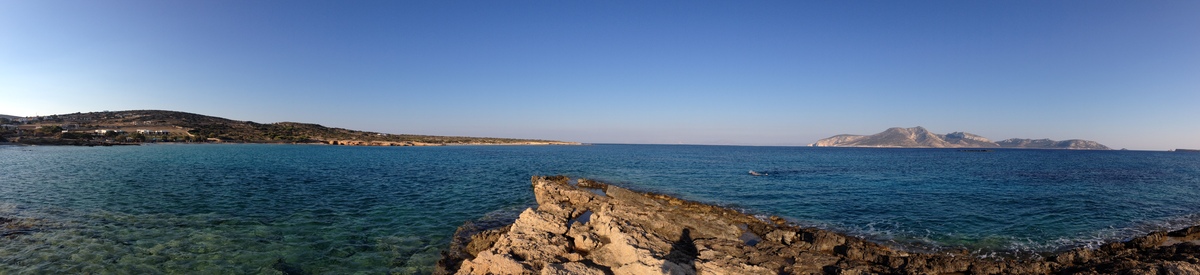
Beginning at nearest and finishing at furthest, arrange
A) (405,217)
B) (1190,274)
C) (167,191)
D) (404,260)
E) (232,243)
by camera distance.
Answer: (1190,274) < (404,260) < (232,243) < (405,217) < (167,191)

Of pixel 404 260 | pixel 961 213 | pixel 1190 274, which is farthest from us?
pixel 961 213

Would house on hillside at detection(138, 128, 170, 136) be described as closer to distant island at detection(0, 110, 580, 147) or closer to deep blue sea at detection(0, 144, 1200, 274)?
distant island at detection(0, 110, 580, 147)

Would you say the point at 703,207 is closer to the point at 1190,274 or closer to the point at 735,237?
the point at 735,237

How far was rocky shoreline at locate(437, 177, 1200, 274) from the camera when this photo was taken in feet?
38.9

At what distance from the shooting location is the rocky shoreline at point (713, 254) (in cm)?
1187

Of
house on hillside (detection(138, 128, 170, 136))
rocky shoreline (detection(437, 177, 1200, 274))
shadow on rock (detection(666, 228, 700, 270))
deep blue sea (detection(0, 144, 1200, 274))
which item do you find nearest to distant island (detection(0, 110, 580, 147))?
house on hillside (detection(138, 128, 170, 136))

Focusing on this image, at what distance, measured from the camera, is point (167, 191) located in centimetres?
2573

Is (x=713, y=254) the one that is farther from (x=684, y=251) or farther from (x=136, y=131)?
(x=136, y=131)

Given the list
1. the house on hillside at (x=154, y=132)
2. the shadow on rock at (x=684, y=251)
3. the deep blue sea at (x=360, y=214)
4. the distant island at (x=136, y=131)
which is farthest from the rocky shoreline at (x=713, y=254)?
the house on hillside at (x=154, y=132)

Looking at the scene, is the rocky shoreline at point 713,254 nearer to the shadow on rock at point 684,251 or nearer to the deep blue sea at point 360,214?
the shadow on rock at point 684,251

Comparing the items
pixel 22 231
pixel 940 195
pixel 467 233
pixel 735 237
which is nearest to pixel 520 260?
pixel 467 233

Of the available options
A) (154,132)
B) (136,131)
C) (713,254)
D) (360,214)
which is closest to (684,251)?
(713,254)

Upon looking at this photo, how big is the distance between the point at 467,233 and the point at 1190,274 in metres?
21.4

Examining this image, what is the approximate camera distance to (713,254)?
43.5 feet
